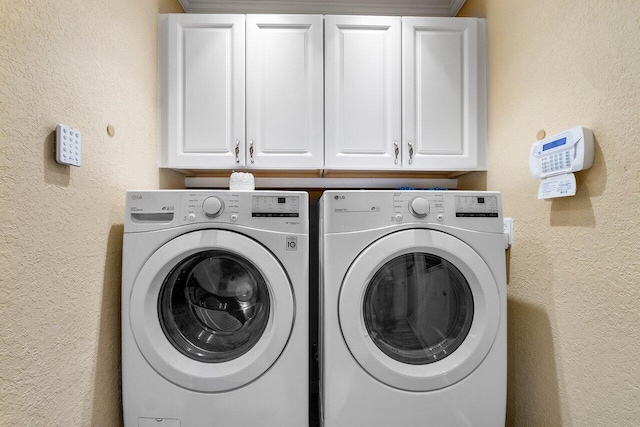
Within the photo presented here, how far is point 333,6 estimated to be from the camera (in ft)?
6.22

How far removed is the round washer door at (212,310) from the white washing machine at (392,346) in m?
0.21

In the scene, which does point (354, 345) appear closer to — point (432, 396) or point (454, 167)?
point (432, 396)

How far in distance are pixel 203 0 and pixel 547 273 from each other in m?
2.12

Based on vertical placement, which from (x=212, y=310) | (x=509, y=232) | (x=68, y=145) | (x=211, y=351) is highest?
(x=68, y=145)

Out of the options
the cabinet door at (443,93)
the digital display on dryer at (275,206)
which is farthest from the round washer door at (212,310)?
the cabinet door at (443,93)

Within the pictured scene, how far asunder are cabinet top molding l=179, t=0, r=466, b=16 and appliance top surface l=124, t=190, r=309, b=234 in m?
1.24

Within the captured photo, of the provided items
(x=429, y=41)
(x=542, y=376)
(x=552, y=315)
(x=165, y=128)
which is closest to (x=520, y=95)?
(x=429, y=41)

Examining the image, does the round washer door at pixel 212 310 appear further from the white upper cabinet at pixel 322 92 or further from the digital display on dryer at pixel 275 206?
the white upper cabinet at pixel 322 92

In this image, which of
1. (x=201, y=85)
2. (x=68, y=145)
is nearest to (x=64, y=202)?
(x=68, y=145)

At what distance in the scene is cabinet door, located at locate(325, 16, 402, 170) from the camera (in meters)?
1.65

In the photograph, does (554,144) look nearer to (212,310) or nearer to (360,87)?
(360,87)

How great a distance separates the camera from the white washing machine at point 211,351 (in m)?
1.22

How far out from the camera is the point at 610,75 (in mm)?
977

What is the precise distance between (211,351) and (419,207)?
3.15ft
